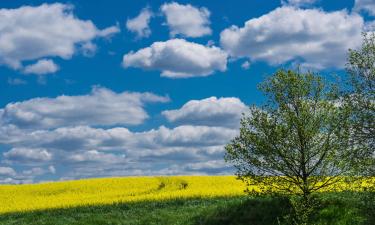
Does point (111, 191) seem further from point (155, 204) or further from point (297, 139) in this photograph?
point (297, 139)

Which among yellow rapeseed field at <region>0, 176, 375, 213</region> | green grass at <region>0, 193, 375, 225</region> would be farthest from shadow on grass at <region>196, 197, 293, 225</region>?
yellow rapeseed field at <region>0, 176, 375, 213</region>

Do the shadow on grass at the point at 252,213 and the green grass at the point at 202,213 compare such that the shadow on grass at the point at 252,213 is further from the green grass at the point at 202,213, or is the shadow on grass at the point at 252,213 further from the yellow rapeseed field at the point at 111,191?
the yellow rapeseed field at the point at 111,191

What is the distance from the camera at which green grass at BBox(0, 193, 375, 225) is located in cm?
2737

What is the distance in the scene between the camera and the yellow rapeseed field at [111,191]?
142ft

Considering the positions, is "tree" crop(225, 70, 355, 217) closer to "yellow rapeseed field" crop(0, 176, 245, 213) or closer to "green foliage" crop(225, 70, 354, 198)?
"green foliage" crop(225, 70, 354, 198)

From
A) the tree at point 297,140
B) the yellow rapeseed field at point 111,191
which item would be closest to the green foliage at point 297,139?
the tree at point 297,140

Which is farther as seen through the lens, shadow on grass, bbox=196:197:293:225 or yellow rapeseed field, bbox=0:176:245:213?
yellow rapeseed field, bbox=0:176:245:213

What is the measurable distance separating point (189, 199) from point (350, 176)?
52.6 ft

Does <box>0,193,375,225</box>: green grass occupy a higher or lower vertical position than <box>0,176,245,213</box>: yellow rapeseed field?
lower

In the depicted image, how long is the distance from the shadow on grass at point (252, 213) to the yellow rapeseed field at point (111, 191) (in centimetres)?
1000

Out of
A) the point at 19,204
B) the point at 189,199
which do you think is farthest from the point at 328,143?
the point at 19,204

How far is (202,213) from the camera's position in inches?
1282

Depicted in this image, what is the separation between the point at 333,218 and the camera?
27000mm

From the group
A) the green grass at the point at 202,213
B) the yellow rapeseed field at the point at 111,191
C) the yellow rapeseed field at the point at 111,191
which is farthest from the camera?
the yellow rapeseed field at the point at 111,191
